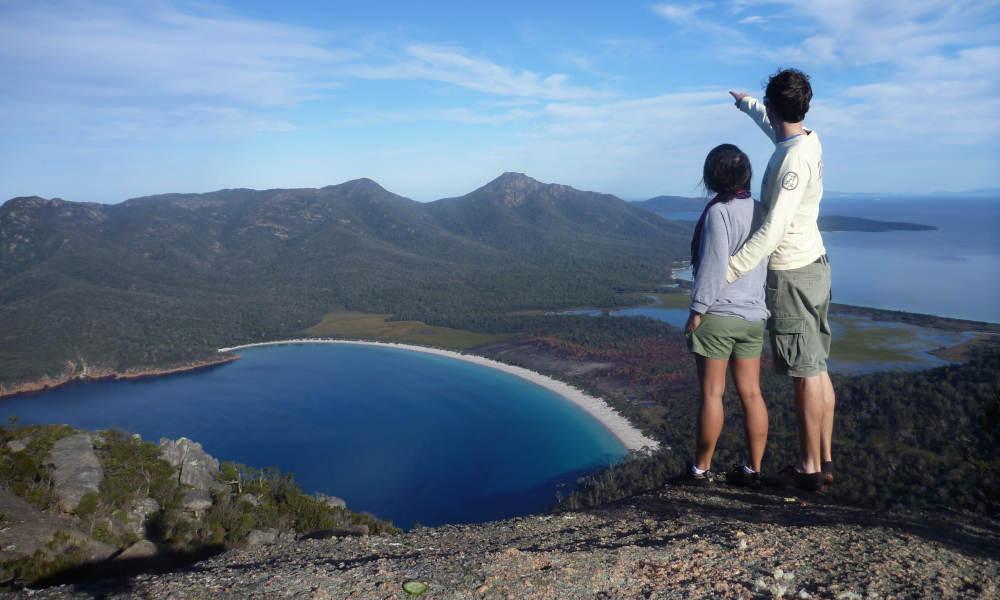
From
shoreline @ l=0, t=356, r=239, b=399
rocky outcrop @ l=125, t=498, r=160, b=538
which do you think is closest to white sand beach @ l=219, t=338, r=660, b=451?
shoreline @ l=0, t=356, r=239, b=399

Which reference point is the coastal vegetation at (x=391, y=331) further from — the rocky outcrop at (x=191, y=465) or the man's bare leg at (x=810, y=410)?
the man's bare leg at (x=810, y=410)

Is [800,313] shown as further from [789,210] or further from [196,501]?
[196,501]

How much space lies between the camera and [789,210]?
3965 millimetres

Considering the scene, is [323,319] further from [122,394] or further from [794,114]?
[794,114]

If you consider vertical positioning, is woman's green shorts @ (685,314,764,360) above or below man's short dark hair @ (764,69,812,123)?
below

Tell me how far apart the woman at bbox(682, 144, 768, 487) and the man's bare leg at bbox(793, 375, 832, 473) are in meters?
0.40

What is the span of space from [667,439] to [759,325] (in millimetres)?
53485

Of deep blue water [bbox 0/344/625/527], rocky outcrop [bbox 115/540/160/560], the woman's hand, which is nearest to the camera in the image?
the woman's hand

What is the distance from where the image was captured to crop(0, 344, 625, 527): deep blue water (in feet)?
171

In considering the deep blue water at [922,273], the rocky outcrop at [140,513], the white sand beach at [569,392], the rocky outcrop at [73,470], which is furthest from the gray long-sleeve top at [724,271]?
the deep blue water at [922,273]

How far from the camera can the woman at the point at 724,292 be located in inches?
159

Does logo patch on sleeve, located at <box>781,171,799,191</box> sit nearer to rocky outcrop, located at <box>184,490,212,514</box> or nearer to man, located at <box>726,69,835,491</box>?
man, located at <box>726,69,835,491</box>

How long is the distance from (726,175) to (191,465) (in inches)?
957

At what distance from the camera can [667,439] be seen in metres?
53.8
